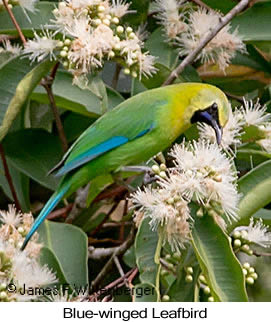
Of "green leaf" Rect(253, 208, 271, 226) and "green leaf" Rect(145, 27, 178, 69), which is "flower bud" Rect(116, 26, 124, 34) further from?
"green leaf" Rect(253, 208, 271, 226)

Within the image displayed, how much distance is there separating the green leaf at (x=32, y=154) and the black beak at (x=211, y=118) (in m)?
0.45

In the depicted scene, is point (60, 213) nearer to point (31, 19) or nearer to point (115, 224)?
point (115, 224)

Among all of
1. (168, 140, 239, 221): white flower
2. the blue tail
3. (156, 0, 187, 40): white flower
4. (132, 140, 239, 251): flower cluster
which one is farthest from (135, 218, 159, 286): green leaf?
(156, 0, 187, 40): white flower

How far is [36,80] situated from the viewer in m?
2.42

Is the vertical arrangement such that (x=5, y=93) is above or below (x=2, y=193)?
above

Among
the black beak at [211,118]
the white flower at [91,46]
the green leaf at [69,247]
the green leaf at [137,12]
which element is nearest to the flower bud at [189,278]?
the green leaf at [69,247]

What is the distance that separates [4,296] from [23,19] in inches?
38.7

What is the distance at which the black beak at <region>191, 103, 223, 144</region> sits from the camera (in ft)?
7.78

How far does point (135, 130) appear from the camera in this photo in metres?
2.57

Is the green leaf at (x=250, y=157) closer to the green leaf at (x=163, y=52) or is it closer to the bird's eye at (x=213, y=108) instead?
the bird's eye at (x=213, y=108)

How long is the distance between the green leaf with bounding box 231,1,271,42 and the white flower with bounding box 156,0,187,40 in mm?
171

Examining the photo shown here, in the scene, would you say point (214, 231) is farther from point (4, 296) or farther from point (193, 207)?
point (4, 296)

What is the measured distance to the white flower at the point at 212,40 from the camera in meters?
2.58

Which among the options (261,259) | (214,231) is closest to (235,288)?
(214,231)
